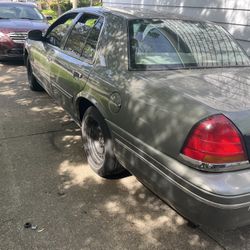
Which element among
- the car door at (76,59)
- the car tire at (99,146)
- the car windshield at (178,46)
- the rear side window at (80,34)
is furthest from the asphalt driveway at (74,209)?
the car windshield at (178,46)

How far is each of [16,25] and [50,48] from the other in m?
4.51

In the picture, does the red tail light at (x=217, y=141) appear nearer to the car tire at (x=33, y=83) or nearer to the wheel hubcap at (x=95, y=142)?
the wheel hubcap at (x=95, y=142)

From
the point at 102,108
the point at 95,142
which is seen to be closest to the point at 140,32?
the point at 102,108

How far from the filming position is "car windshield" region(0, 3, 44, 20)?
9.54 metres

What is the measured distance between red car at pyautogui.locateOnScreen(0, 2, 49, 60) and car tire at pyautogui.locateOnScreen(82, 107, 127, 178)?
18.3ft

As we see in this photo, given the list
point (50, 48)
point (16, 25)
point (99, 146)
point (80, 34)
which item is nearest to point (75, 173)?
point (99, 146)

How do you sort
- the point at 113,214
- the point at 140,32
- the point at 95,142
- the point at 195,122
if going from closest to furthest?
the point at 195,122 → the point at 113,214 → the point at 140,32 → the point at 95,142

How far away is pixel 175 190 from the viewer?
96.2 inches

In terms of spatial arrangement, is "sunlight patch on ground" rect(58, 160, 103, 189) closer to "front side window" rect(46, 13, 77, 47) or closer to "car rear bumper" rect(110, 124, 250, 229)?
"car rear bumper" rect(110, 124, 250, 229)

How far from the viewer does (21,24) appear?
8969 millimetres

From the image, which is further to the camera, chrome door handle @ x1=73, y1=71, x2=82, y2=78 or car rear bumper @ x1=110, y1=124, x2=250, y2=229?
chrome door handle @ x1=73, y1=71, x2=82, y2=78

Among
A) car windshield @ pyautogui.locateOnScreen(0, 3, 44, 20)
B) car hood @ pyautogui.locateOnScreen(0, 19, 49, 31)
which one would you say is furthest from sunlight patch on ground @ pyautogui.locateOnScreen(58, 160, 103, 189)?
car windshield @ pyautogui.locateOnScreen(0, 3, 44, 20)

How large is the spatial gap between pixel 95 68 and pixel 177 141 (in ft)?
4.65

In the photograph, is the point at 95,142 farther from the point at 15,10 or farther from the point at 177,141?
the point at 15,10
